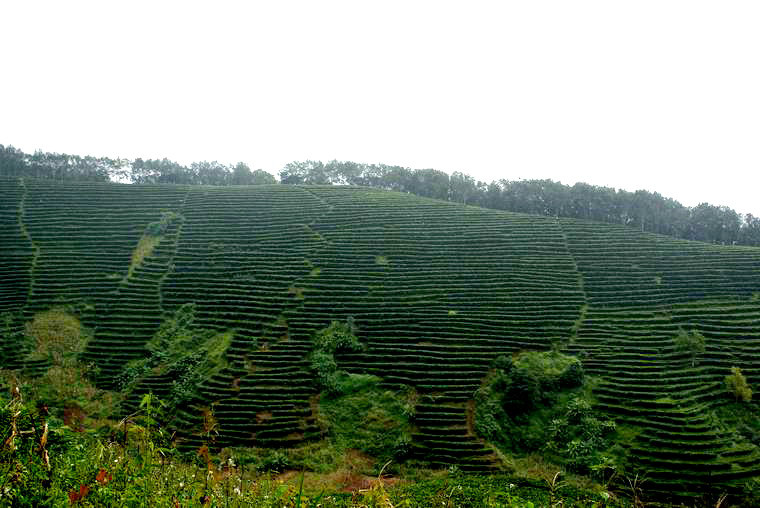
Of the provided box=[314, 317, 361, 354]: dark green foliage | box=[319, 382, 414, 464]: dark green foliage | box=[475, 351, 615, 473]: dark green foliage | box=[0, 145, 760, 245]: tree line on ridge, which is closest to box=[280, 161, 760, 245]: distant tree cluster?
box=[0, 145, 760, 245]: tree line on ridge

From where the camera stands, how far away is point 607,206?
6794 centimetres

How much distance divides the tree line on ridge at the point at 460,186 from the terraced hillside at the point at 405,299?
27.8ft

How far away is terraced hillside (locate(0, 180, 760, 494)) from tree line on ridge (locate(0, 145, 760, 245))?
8.48m

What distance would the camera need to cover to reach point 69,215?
59.6 meters

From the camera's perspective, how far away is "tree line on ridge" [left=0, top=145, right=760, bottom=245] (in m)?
66.7

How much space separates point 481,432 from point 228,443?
16.1m

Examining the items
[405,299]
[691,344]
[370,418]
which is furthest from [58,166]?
[691,344]

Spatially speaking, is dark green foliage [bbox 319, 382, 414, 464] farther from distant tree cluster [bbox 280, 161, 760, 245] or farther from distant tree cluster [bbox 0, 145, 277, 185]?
distant tree cluster [bbox 0, 145, 277, 185]

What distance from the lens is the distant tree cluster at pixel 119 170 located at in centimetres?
8388

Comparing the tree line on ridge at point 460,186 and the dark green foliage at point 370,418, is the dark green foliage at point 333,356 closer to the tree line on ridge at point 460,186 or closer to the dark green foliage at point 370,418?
the dark green foliage at point 370,418

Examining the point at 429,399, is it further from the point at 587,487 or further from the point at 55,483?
the point at 55,483

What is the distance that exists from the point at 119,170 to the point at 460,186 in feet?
227

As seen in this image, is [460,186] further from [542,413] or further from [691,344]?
[542,413]

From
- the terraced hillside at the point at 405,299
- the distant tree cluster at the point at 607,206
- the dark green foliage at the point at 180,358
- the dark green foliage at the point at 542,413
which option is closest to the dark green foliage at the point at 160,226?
the terraced hillside at the point at 405,299
